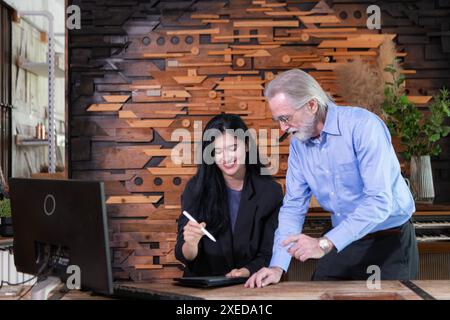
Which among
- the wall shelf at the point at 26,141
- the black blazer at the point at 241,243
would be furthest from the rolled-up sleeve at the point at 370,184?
the wall shelf at the point at 26,141

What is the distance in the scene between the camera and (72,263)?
188 cm

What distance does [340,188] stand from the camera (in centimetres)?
258

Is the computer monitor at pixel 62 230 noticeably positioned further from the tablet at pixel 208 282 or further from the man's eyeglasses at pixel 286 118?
the man's eyeglasses at pixel 286 118

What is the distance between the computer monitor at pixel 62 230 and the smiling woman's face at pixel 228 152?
106 cm

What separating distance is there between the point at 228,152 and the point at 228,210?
11.6 inches

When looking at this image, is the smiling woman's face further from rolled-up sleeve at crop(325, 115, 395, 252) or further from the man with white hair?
rolled-up sleeve at crop(325, 115, 395, 252)

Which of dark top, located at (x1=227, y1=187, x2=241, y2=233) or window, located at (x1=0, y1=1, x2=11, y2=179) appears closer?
dark top, located at (x1=227, y1=187, x2=241, y2=233)

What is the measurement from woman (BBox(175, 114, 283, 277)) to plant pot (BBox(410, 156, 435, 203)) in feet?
Result: 5.79

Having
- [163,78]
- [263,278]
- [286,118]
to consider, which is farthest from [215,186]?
[163,78]

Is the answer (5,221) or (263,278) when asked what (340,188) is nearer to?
(263,278)

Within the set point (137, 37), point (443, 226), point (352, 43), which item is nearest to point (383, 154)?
point (443, 226)

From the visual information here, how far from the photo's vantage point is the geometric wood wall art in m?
4.53

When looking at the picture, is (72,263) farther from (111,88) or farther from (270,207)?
(111,88)

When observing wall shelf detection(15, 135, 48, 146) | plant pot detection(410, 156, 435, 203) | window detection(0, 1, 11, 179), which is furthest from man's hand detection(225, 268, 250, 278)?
wall shelf detection(15, 135, 48, 146)
